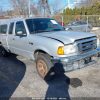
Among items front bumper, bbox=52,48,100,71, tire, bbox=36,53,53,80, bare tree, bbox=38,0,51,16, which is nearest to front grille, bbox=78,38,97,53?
front bumper, bbox=52,48,100,71

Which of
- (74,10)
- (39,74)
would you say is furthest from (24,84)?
(74,10)

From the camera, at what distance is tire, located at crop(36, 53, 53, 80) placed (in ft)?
20.9

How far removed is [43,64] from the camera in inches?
258

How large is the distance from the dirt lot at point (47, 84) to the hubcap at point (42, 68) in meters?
0.19

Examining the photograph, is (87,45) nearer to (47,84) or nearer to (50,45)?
(50,45)

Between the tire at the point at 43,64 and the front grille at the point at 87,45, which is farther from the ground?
the front grille at the point at 87,45

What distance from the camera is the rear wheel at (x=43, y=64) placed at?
638 cm

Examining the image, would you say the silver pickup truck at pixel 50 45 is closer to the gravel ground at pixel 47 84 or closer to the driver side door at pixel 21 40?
the driver side door at pixel 21 40

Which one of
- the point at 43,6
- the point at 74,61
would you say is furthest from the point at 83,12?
the point at 74,61

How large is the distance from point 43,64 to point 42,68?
0.17 m

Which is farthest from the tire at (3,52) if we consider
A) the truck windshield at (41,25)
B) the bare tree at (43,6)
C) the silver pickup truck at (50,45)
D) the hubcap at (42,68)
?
the bare tree at (43,6)

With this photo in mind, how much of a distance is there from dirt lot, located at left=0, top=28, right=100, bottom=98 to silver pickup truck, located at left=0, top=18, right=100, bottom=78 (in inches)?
18.3

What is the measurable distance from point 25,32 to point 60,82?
85.5 inches

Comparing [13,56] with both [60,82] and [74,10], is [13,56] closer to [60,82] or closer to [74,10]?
[60,82]
